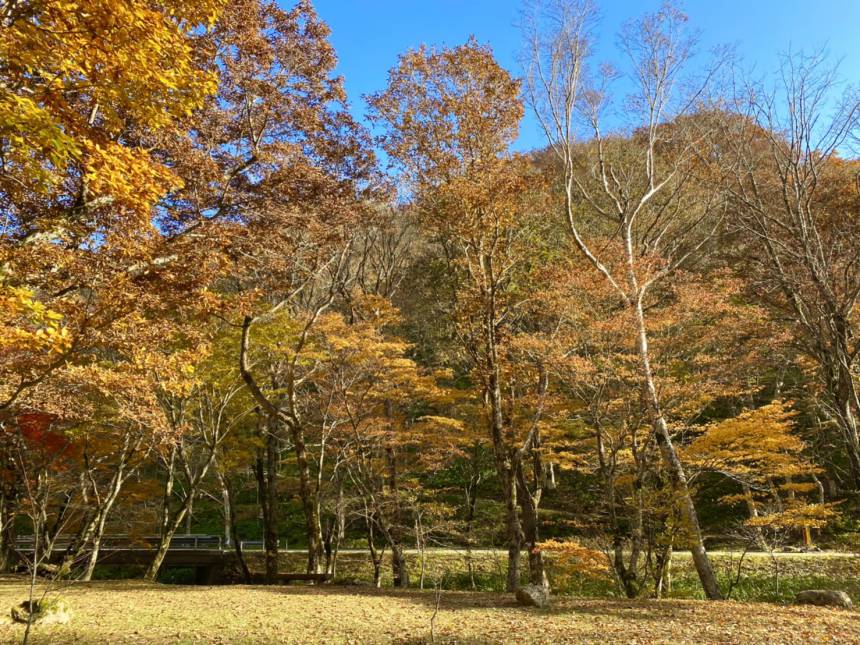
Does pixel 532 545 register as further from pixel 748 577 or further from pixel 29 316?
pixel 29 316

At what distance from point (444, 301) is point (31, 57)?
46.3ft

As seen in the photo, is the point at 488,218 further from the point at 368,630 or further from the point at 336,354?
the point at 368,630

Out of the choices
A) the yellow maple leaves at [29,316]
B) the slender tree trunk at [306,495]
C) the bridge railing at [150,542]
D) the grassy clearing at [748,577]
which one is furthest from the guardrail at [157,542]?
the yellow maple leaves at [29,316]

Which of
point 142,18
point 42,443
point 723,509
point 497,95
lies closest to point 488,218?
point 497,95

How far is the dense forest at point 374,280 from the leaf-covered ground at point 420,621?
4.18 ft

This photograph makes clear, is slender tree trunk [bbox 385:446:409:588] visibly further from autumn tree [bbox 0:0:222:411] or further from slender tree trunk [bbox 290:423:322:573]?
autumn tree [bbox 0:0:222:411]

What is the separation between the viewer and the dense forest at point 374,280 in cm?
550

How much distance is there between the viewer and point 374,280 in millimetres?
18781

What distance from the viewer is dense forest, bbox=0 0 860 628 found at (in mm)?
5496

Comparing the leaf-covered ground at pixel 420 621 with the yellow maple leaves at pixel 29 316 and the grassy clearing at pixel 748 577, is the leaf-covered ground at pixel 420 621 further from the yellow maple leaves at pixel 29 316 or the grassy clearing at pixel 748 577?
the grassy clearing at pixel 748 577

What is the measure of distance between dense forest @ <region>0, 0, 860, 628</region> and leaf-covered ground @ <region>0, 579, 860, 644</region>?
4.18 ft

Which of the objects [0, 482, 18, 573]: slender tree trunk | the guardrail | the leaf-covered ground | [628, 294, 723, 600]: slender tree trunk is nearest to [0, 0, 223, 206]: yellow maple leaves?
the leaf-covered ground

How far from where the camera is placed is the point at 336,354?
43.9 feet

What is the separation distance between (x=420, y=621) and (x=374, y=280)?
43.0 ft
